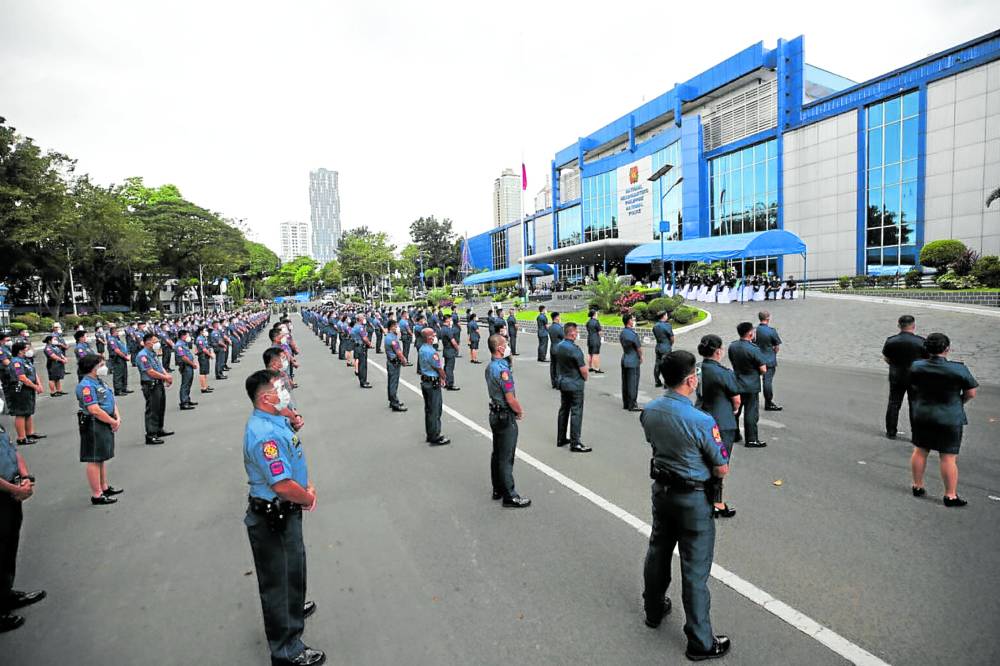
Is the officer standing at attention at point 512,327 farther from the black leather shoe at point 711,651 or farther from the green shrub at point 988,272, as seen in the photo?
the green shrub at point 988,272

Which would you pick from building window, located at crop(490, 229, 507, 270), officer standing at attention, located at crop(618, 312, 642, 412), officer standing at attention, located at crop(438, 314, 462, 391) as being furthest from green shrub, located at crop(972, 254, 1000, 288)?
building window, located at crop(490, 229, 507, 270)

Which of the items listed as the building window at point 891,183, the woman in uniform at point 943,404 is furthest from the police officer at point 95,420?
the building window at point 891,183

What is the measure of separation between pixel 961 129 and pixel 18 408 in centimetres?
3803

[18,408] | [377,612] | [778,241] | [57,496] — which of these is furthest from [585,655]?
[778,241]

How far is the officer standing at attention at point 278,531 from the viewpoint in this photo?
310 centimetres

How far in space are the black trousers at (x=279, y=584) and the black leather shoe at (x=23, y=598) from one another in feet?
7.72

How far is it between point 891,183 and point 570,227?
109ft

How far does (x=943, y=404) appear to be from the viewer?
16.1 feet

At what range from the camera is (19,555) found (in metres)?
4.75

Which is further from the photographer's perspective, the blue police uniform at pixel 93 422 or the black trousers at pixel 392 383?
the black trousers at pixel 392 383

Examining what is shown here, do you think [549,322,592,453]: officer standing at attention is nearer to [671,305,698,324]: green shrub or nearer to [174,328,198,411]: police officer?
[174,328,198,411]: police officer

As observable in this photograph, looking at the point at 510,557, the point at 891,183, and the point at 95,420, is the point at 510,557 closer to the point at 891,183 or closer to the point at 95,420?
the point at 95,420

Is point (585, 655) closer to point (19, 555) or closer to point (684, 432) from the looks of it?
point (684, 432)

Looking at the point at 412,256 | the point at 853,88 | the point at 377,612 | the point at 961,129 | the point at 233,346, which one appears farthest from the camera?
the point at 412,256
